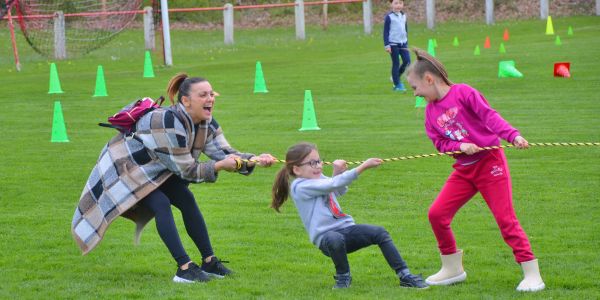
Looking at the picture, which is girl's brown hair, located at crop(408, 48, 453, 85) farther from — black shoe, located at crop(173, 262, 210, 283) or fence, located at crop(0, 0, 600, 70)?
fence, located at crop(0, 0, 600, 70)

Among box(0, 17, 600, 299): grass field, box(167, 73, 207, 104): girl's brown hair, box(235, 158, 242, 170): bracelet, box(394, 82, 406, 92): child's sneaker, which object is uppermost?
box(167, 73, 207, 104): girl's brown hair

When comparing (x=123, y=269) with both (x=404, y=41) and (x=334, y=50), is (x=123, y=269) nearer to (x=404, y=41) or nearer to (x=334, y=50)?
(x=404, y=41)

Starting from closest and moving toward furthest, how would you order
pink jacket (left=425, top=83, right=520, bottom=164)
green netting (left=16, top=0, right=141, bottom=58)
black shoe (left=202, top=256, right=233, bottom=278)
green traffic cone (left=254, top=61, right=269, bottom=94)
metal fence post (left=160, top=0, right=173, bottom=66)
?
pink jacket (left=425, top=83, right=520, bottom=164) → black shoe (left=202, top=256, right=233, bottom=278) → green traffic cone (left=254, top=61, right=269, bottom=94) → metal fence post (left=160, top=0, right=173, bottom=66) → green netting (left=16, top=0, right=141, bottom=58)

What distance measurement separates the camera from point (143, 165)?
22.8 feet

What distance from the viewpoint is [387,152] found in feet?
41.1

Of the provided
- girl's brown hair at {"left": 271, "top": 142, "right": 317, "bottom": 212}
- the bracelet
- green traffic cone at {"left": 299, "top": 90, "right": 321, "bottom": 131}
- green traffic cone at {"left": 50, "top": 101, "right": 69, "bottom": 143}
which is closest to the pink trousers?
girl's brown hair at {"left": 271, "top": 142, "right": 317, "bottom": 212}

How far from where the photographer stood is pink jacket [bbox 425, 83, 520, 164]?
6.33 metres

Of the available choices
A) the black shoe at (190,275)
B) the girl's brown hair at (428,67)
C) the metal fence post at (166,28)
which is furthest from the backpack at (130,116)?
the metal fence post at (166,28)

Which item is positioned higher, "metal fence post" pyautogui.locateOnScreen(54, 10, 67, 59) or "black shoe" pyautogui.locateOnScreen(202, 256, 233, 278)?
"metal fence post" pyautogui.locateOnScreen(54, 10, 67, 59)

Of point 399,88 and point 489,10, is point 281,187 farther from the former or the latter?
point 489,10

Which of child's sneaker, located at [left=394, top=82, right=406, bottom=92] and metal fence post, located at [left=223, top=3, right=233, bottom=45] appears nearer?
child's sneaker, located at [left=394, top=82, right=406, bottom=92]

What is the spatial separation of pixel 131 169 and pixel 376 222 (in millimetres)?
2675


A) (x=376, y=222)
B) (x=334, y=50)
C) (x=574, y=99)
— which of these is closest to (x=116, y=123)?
(x=376, y=222)

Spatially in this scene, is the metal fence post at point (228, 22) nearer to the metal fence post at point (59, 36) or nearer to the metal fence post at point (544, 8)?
the metal fence post at point (59, 36)
